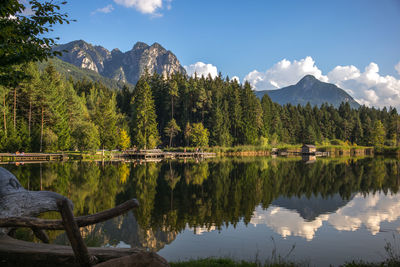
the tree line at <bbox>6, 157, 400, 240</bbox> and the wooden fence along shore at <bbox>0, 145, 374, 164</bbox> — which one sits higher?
the wooden fence along shore at <bbox>0, 145, 374, 164</bbox>

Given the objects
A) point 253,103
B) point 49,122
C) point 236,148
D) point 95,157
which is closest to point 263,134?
point 253,103

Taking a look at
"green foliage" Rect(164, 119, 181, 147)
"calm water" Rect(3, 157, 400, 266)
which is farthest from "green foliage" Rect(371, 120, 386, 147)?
"calm water" Rect(3, 157, 400, 266)

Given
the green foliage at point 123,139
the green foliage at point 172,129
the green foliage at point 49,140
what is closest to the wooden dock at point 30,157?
the green foliage at point 49,140

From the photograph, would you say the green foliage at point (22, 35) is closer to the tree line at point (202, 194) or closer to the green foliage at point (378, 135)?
the tree line at point (202, 194)

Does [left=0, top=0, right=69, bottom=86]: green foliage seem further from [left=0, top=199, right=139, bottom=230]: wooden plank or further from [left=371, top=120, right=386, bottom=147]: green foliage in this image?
[left=371, top=120, right=386, bottom=147]: green foliage

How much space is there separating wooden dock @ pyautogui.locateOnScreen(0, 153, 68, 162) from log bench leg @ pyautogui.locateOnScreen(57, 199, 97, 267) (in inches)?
1914

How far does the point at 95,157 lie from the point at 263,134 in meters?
52.8

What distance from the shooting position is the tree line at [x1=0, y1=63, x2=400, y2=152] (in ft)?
175

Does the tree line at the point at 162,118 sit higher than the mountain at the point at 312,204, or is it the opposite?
the tree line at the point at 162,118

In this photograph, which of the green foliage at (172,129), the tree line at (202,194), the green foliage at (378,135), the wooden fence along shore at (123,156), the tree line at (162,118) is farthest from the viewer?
the green foliage at (378,135)

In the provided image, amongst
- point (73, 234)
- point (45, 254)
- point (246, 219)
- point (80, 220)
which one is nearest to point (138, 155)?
point (246, 219)

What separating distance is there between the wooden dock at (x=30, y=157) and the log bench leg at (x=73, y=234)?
4861cm

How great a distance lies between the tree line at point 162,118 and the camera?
53219 mm

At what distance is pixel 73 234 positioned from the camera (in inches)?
144
